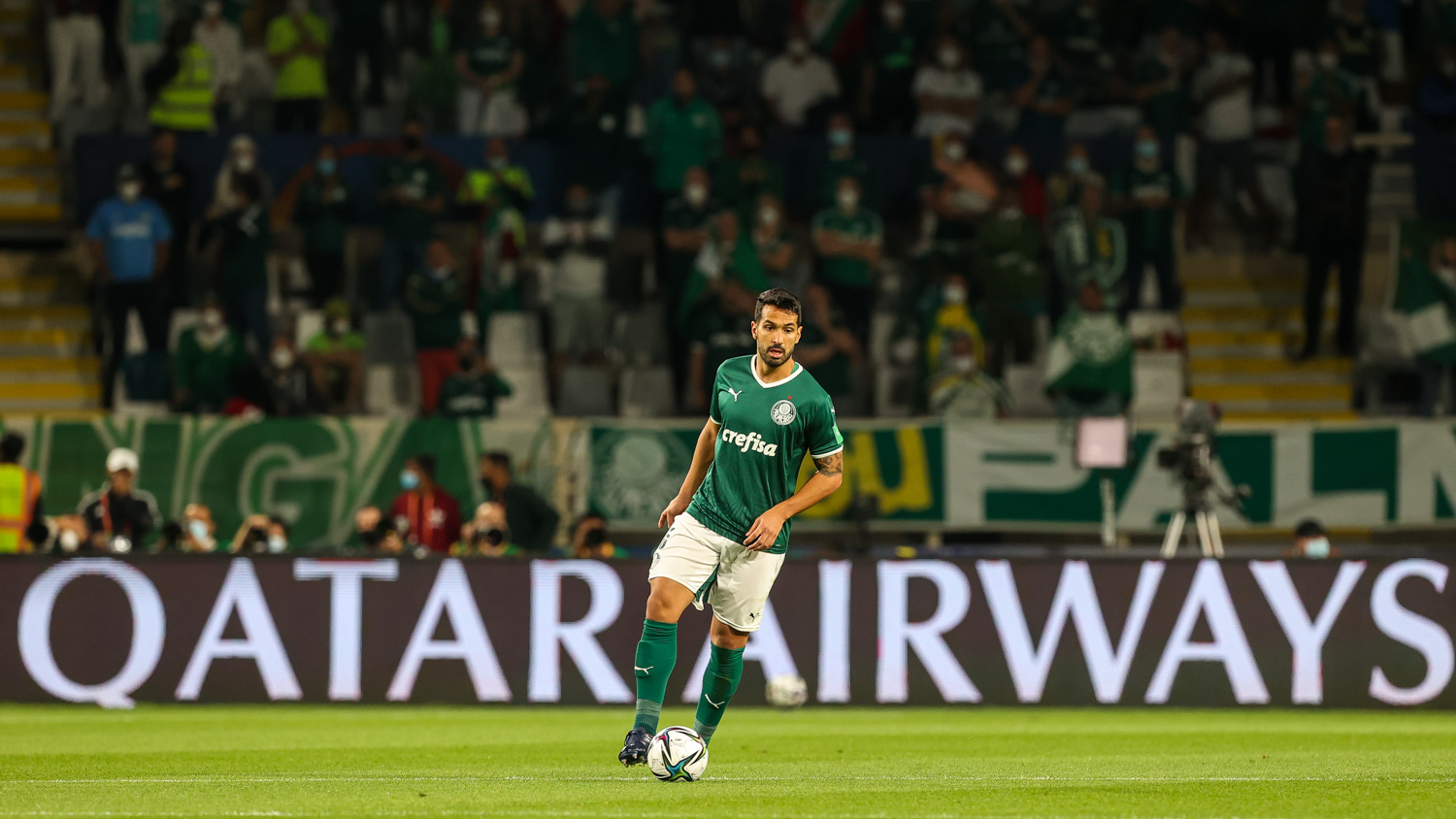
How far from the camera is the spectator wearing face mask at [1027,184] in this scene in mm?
21922

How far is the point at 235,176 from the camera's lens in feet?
70.6

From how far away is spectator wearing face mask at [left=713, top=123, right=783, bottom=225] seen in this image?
21656 millimetres

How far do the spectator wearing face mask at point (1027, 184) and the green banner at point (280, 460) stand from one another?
6.64m

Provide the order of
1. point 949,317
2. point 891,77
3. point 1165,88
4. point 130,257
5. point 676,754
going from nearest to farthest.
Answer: point 676,754 < point 949,317 < point 130,257 < point 891,77 < point 1165,88

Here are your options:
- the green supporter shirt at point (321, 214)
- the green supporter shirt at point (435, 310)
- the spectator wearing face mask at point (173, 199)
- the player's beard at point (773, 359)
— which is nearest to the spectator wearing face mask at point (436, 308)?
the green supporter shirt at point (435, 310)

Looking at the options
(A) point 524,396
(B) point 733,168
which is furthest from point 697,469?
(B) point 733,168

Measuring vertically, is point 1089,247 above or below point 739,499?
above

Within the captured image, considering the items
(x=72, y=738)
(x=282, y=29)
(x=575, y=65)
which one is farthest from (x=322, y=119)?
(x=72, y=738)

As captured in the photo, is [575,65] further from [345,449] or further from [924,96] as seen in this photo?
[345,449]

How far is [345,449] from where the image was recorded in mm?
18625

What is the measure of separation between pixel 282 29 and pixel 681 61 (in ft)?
15.9

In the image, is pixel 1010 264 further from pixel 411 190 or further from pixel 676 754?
pixel 676 754

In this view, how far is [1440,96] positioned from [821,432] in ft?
56.9

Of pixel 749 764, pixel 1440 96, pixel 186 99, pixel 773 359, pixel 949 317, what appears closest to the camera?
pixel 773 359
